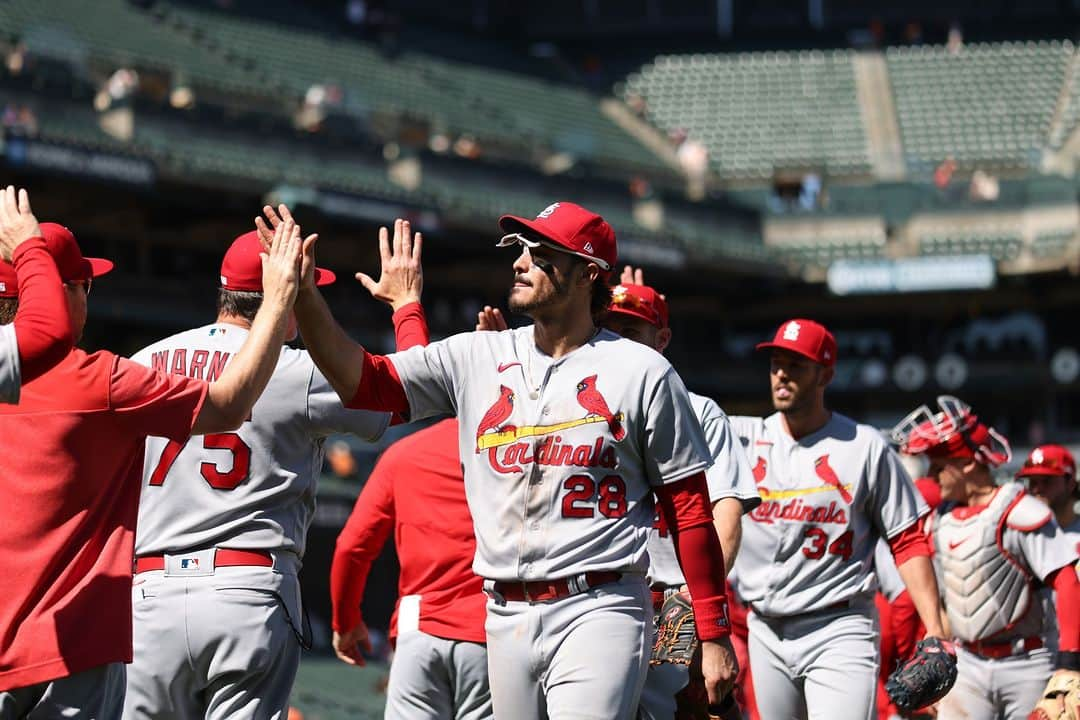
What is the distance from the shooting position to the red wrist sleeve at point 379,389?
4.46m

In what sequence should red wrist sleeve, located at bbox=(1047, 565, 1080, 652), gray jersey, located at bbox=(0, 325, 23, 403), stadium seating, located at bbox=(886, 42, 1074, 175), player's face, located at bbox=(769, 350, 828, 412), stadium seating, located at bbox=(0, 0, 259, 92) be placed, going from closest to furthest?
A: gray jersey, located at bbox=(0, 325, 23, 403), player's face, located at bbox=(769, 350, 828, 412), red wrist sleeve, located at bbox=(1047, 565, 1080, 652), stadium seating, located at bbox=(0, 0, 259, 92), stadium seating, located at bbox=(886, 42, 1074, 175)

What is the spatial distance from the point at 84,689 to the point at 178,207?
19.0 m

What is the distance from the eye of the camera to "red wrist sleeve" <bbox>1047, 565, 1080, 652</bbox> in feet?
23.5

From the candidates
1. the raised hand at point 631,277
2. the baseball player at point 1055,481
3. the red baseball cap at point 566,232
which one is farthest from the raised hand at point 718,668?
the baseball player at point 1055,481

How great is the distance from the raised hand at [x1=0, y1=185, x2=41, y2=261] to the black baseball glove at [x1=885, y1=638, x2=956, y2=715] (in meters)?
3.80

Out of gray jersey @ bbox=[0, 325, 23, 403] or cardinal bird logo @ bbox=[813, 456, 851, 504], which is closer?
gray jersey @ bbox=[0, 325, 23, 403]

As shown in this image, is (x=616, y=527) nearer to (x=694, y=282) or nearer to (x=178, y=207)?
(x=178, y=207)

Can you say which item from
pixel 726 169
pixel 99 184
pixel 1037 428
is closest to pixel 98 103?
pixel 99 184

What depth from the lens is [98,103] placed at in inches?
846

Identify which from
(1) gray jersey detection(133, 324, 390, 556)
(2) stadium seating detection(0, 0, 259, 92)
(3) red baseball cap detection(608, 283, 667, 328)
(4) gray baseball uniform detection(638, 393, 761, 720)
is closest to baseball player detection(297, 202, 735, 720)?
(1) gray jersey detection(133, 324, 390, 556)

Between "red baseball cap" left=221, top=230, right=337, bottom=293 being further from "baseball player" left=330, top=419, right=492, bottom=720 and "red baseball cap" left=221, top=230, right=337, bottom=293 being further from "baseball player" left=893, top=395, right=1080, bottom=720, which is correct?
Answer: "baseball player" left=893, top=395, right=1080, bottom=720

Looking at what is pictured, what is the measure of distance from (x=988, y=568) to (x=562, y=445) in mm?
3800

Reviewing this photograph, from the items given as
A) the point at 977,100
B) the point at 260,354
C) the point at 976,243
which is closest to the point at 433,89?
the point at 976,243

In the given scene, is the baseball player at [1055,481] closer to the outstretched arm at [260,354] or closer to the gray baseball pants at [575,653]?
the gray baseball pants at [575,653]
